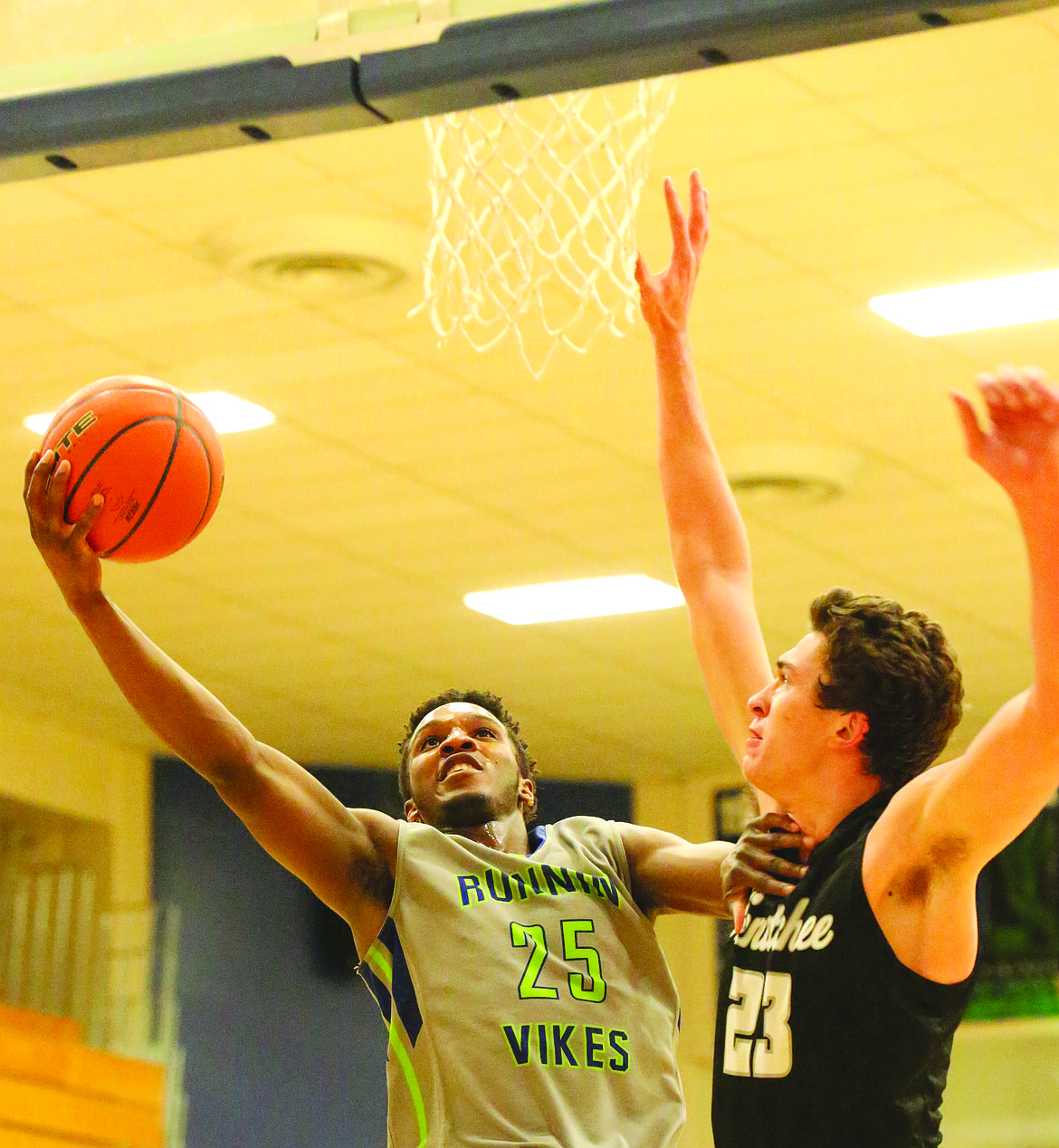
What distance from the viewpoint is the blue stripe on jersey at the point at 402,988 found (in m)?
3.34

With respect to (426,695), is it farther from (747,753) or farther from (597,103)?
(747,753)

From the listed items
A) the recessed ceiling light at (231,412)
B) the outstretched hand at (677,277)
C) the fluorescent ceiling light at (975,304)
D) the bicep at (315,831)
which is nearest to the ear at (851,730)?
the outstretched hand at (677,277)

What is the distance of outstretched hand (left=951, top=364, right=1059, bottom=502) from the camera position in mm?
2012

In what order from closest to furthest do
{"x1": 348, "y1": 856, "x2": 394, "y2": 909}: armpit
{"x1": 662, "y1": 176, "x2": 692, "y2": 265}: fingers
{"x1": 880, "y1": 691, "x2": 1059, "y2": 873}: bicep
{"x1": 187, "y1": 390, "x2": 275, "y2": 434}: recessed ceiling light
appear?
{"x1": 880, "y1": 691, "x2": 1059, "y2": 873}: bicep < {"x1": 662, "y1": 176, "x2": 692, "y2": 265}: fingers < {"x1": 348, "y1": 856, "x2": 394, "y2": 909}: armpit < {"x1": 187, "y1": 390, "x2": 275, "y2": 434}: recessed ceiling light

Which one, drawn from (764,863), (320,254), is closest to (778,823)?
(764,863)

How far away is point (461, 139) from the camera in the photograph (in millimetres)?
5281

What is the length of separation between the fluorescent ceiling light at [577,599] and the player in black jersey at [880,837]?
680 cm

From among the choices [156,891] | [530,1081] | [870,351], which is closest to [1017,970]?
[156,891]

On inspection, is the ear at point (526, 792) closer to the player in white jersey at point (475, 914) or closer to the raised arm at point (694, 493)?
the player in white jersey at point (475, 914)

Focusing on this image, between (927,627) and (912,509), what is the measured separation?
605cm

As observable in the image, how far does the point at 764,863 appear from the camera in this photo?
8.50ft

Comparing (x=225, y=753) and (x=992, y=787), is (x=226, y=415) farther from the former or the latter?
(x=992, y=787)

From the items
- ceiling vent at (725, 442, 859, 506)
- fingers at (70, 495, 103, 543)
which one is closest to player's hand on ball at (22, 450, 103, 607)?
fingers at (70, 495, 103, 543)

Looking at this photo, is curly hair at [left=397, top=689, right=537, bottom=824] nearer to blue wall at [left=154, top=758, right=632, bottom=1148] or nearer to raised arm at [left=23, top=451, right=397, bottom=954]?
raised arm at [left=23, top=451, right=397, bottom=954]
